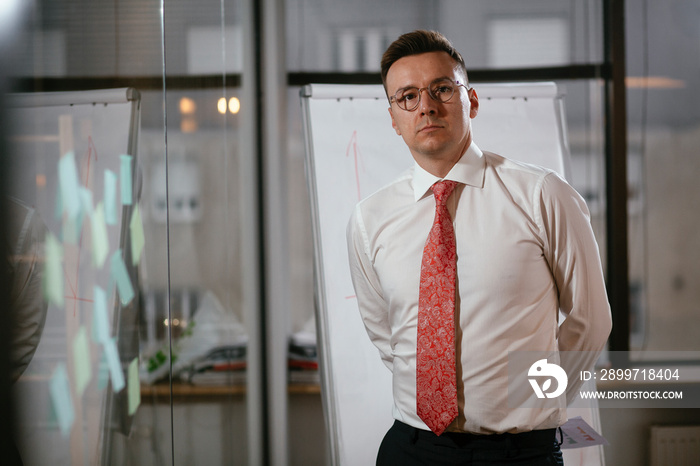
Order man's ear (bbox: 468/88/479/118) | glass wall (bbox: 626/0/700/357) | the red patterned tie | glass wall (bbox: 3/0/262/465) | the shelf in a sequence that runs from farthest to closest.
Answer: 1. glass wall (bbox: 626/0/700/357)
2. man's ear (bbox: 468/88/479/118)
3. the red patterned tie
4. the shelf
5. glass wall (bbox: 3/0/262/465)

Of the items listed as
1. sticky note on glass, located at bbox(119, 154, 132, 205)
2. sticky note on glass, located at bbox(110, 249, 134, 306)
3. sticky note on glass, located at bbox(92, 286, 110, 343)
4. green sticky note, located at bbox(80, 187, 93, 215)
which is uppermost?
sticky note on glass, located at bbox(119, 154, 132, 205)

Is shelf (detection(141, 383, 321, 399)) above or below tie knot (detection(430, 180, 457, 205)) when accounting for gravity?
below

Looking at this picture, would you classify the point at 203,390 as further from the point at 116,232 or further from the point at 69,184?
the point at 69,184

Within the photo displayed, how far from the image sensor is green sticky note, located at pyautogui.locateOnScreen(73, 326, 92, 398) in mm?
738

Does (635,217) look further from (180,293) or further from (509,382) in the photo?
(180,293)

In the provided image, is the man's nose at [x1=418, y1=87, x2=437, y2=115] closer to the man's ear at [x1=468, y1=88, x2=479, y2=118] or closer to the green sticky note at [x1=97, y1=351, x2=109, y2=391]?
the man's ear at [x1=468, y1=88, x2=479, y2=118]

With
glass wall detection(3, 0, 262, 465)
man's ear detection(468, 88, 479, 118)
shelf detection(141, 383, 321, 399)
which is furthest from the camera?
man's ear detection(468, 88, 479, 118)

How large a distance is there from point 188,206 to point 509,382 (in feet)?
3.09

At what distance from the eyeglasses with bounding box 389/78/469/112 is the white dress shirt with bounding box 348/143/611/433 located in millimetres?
144

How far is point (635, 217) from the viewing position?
252cm

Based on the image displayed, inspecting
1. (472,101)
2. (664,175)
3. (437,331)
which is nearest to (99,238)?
(437,331)

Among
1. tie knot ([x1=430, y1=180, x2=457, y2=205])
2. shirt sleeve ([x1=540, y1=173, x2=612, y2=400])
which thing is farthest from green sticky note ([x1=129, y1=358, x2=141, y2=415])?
shirt sleeve ([x1=540, y1=173, x2=612, y2=400])

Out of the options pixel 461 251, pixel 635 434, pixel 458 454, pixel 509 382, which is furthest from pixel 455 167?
pixel 635 434

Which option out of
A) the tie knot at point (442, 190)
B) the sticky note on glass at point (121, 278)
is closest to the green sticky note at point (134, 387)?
the sticky note on glass at point (121, 278)
